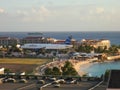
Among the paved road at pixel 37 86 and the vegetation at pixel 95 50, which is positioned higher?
the paved road at pixel 37 86

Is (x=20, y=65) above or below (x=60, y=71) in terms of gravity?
below

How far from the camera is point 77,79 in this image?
38.2 ft

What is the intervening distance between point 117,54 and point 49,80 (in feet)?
193

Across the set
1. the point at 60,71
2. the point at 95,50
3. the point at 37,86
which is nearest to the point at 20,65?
the point at 60,71

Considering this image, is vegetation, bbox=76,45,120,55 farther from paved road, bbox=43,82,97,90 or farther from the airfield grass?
paved road, bbox=43,82,97,90

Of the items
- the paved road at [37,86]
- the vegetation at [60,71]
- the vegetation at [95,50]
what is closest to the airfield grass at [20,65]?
the vegetation at [60,71]

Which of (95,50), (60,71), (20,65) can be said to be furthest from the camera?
(95,50)

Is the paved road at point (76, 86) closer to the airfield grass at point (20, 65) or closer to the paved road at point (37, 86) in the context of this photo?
the paved road at point (37, 86)

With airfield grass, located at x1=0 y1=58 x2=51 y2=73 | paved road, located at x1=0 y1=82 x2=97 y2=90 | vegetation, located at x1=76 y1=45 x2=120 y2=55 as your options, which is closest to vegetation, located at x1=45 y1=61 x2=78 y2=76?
airfield grass, located at x1=0 y1=58 x2=51 y2=73

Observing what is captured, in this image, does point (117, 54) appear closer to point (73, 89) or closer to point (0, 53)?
point (0, 53)

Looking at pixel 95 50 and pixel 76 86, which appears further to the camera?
pixel 95 50

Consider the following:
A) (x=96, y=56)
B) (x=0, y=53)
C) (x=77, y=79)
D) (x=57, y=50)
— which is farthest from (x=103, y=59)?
(x=77, y=79)

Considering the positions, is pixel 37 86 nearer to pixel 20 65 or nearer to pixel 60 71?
pixel 60 71

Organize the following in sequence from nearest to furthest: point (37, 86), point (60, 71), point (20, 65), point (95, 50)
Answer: point (37, 86), point (60, 71), point (20, 65), point (95, 50)
